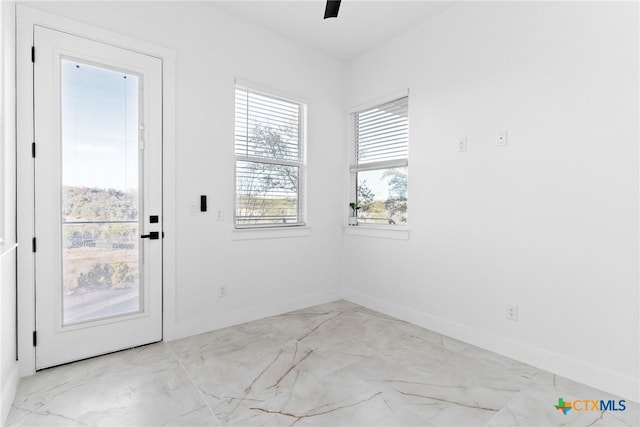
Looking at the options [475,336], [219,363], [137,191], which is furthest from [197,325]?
[475,336]

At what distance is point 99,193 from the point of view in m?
2.54

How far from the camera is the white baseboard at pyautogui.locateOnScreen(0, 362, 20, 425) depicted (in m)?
1.77

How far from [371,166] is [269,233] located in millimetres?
1372

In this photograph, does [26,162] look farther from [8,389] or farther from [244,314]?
[244,314]

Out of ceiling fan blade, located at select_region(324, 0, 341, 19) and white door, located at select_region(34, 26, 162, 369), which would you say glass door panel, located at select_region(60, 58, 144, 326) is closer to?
white door, located at select_region(34, 26, 162, 369)

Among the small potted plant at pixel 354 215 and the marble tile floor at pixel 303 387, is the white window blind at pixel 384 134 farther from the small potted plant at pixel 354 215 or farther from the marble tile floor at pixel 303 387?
the marble tile floor at pixel 303 387

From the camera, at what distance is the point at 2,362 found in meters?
1.88

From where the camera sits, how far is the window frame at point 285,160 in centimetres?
330

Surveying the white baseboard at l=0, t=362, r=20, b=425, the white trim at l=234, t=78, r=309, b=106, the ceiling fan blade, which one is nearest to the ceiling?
the white trim at l=234, t=78, r=309, b=106

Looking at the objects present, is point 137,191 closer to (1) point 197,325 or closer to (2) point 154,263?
(2) point 154,263

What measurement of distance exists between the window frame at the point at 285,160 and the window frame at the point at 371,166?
2.00ft

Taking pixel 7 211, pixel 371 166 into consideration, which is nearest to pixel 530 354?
pixel 371 166

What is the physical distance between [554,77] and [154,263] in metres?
3.34
